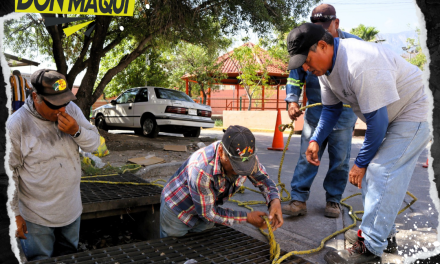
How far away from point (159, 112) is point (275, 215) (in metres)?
8.09

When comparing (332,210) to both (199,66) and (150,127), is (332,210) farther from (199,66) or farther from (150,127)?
(199,66)

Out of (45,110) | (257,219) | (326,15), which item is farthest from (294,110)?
(45,110)

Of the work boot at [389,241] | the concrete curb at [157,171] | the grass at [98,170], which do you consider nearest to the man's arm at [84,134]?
the work boot at [389,241]

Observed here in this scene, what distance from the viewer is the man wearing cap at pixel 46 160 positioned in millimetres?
2254

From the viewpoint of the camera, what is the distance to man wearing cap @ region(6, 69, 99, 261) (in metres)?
2.25

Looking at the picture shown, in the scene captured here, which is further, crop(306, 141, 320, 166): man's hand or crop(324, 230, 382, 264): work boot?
crop(306, 141, 320, 166): man's hand

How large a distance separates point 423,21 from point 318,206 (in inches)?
110

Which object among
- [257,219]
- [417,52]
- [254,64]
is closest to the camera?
[257,219]

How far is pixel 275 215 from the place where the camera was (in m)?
2.42

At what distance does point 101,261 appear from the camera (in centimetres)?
220

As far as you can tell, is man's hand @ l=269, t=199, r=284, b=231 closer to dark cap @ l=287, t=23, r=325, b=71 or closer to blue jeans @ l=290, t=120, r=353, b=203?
dark cap @ l=287, t=23, r=325, b=71

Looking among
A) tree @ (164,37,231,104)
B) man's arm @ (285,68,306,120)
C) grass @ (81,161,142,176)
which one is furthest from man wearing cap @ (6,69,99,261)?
tree @ (164,37,231,104)

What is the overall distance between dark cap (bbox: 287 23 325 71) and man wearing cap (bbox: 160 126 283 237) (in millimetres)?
594

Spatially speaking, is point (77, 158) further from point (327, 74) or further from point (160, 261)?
point (327, 74)
